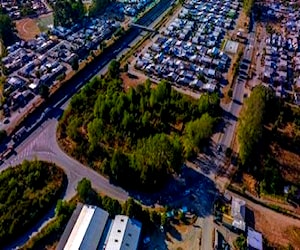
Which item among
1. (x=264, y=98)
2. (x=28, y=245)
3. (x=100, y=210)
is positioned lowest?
(x=28, y=245)

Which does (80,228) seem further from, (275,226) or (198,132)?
(275,226)

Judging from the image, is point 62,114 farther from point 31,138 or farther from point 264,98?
point 264,98

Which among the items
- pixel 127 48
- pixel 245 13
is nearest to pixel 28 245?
pixel 127 48

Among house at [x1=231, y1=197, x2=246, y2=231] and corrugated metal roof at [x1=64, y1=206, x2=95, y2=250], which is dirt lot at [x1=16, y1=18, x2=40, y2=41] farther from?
house at [x1=231, y1=197, x2=246, y2=231]

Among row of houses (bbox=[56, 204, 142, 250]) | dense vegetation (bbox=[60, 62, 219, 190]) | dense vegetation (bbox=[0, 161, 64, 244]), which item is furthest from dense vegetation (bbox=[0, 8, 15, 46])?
row of houses (bbox=[56, 204, 142, 250])

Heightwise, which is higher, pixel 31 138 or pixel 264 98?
pixel 264 98

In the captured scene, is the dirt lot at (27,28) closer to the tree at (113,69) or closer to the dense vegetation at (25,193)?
the tree at (113,69)

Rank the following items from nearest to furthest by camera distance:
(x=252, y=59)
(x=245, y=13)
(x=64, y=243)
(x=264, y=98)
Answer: (x=64, y=243)
(x=264, y=98)
(x=252, y=59)
(x=245, y=13)
